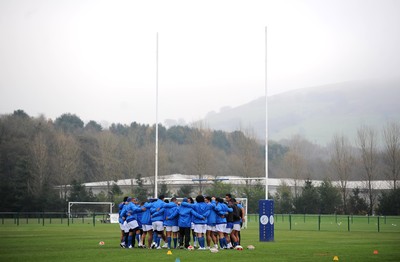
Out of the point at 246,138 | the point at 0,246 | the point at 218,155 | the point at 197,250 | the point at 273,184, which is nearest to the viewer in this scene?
the point at 197,250

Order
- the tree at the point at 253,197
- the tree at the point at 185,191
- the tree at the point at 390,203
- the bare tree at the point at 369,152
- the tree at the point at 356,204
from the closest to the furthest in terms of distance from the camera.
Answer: the tree at the point at 390,203
the tree at the point at 253,197
the tree at the point at 356,204
the tree at the point at 185,191
the bare tree at the point at 369,152

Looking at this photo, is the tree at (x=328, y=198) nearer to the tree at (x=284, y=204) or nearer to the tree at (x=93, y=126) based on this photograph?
the tree at (x=284, y=204)

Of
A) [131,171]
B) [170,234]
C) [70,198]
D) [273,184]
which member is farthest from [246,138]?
[170,234]

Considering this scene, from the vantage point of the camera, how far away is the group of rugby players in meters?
25.8

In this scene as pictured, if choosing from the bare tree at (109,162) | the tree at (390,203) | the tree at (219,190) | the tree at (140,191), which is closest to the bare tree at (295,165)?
the tree at (219,190)

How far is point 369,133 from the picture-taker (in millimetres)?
80750

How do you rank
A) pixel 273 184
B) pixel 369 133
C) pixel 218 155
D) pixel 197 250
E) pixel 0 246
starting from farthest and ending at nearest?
pixel 218 155 < pixel 273 184 < pixel 369 133 < pixel 0 246 < pixel 197 250

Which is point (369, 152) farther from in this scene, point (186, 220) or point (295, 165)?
point (186, 220)

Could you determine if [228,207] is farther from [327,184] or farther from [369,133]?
[369,133]

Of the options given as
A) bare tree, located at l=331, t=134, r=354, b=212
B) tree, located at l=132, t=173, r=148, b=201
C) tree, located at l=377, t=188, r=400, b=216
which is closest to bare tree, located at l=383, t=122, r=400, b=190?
bare tree, located at l=331, t=134, r=354, b=212

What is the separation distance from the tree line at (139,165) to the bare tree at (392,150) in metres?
0.11

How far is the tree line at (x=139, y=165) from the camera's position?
7406cm

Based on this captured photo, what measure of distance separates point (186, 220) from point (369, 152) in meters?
56.9

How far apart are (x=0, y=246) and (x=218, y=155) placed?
85.2 meters
